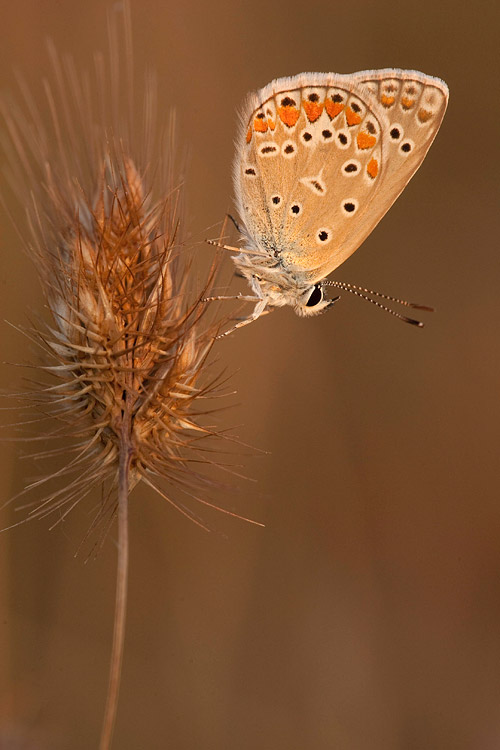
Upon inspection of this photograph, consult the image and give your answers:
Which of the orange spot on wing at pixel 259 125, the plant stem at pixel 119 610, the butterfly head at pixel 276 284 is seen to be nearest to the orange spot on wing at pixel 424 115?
the orange spot on wing at pixel 259 125

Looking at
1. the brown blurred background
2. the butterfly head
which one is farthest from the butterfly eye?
the brown blurred background

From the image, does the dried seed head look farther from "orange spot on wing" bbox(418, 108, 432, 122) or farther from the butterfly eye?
"orange spot on wing" bbox(418, 108, 432, 122)

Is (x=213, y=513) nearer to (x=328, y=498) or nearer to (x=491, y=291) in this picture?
(x=328, y=498)

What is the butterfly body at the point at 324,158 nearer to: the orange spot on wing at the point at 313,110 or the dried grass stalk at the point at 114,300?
the orange spot on wing at the point at 313,110

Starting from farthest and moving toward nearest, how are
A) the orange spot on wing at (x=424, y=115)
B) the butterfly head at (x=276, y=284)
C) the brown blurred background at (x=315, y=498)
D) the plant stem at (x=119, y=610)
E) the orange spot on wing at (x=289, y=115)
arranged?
the brown blurred background at (x=315, y=498), the butterfly head at (x=276, y=284), the orange spot on wing at (x=289, y=115), the orange spot on wing at (x=424, y=115), the plant stem at (x=119, y=610)

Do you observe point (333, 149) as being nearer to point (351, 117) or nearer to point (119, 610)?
point (351, 117)

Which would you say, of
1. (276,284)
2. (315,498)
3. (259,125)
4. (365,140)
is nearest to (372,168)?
(365,140)
